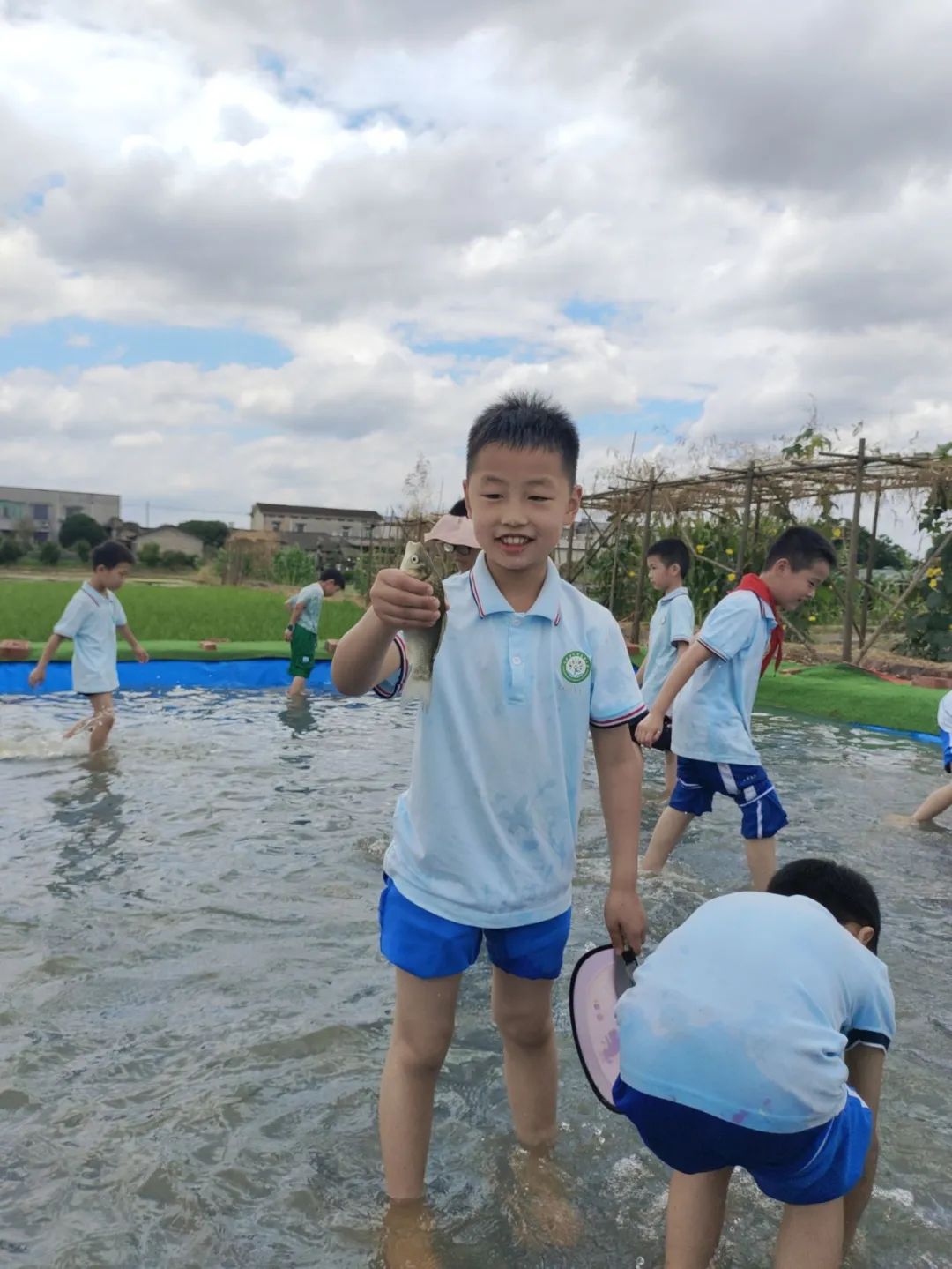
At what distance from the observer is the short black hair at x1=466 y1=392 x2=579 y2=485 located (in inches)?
75.5

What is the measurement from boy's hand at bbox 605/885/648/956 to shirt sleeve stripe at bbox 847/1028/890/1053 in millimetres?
453

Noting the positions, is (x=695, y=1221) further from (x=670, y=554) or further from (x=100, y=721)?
(x=100, y=721)

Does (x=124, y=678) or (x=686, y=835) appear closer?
(x=686, y=835)

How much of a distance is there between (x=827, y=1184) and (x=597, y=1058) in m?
0.64

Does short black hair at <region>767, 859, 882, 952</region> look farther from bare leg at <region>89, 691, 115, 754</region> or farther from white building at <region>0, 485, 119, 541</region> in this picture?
white building at <region>0, 485, 119, 541</region>

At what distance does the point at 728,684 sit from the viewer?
13.3ft

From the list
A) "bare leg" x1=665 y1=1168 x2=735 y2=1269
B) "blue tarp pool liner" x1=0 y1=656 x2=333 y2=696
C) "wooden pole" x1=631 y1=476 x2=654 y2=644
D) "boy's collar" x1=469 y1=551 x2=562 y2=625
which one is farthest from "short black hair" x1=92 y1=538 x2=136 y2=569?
"wooden pole" x1=631 y1=476 x2=654 y2=644

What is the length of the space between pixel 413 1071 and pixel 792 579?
269 centimetres

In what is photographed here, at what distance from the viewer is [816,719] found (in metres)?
9.59

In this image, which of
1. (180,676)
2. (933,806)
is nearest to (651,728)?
(933,806)

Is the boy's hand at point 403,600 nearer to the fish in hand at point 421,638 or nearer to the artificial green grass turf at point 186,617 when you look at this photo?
the fish in hand at point 421,638

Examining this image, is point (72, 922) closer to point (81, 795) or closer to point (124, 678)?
point (81, 795)

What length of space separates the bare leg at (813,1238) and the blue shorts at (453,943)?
0.61 m

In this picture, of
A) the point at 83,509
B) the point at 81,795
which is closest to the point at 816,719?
the point at 81,795
